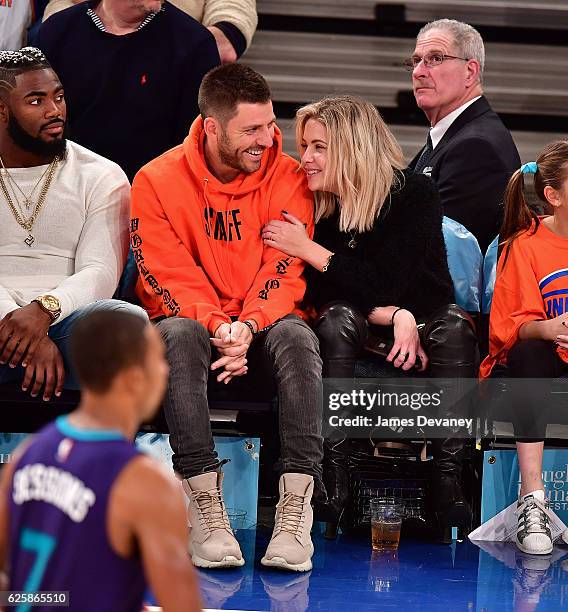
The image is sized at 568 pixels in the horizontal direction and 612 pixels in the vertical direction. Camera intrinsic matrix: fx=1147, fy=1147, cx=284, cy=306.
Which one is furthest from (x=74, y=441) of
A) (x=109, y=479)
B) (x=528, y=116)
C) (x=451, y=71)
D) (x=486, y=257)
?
(x=528, y=116)

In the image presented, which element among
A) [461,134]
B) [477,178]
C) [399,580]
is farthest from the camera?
[461,134]

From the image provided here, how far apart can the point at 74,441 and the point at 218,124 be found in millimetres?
1996

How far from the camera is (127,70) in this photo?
4059 millimetres

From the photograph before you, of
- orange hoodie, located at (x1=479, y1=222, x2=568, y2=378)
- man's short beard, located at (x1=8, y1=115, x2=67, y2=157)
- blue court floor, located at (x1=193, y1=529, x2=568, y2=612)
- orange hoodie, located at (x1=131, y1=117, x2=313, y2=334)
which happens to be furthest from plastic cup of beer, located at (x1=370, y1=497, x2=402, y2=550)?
man's short beard, located at (x1=8, y1=115, x2=67, y2=157)

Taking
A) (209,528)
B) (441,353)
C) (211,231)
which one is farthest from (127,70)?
(209,528)

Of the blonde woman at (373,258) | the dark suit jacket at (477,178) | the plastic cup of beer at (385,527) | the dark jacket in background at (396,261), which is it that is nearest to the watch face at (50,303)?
the blonde woman at (373,258)

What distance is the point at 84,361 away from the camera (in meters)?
1.66

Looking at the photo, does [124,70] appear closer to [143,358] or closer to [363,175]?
[363,175]

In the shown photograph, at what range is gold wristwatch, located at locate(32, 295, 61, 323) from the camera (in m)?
3.26

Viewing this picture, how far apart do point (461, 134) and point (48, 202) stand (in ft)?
4.96

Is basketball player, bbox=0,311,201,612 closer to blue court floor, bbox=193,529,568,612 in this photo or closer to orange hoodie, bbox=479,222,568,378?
blue court floor, bbox=193,529,568,612

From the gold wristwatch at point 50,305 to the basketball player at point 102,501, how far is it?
161 centimetres

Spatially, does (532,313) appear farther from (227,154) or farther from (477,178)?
(227,154)

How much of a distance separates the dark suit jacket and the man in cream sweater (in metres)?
1.14
